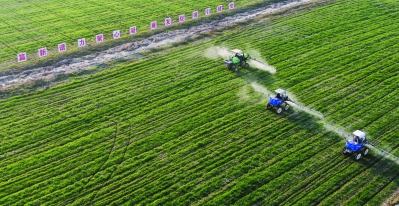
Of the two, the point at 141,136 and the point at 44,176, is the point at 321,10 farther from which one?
the point at 44,176

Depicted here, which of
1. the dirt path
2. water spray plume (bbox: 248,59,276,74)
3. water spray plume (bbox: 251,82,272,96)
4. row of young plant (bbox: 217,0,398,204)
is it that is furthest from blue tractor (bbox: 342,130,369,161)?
the dirt path

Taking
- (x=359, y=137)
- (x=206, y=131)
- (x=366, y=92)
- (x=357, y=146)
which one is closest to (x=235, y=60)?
(x=206, y=131)

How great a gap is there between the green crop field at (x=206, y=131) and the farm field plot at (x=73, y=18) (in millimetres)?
10438

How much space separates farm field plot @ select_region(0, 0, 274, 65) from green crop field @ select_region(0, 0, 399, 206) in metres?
10.4

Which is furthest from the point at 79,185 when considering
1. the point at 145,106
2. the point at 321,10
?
the point at 321,10

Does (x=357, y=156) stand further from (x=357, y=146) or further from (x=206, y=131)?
(x=206, y=131)

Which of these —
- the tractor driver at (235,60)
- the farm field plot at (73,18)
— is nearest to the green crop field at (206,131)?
the tractor driver at (235,60)

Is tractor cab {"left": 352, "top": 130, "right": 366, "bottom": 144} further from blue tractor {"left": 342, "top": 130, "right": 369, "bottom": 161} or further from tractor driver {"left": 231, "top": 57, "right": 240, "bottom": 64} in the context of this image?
tractor driver {"left": 231, "top": 57, "right": 240, "bottom": 64}

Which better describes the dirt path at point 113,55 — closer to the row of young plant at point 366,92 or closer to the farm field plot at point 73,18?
the farm field plot at point 73,18

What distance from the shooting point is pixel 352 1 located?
69.9 meters

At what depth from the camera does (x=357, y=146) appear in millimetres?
33750

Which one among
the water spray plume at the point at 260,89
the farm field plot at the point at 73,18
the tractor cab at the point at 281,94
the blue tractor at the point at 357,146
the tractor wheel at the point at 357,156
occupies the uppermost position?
the farm field plot at the point at 73,18

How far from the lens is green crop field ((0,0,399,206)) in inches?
1208

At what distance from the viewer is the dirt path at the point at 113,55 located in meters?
45.5
